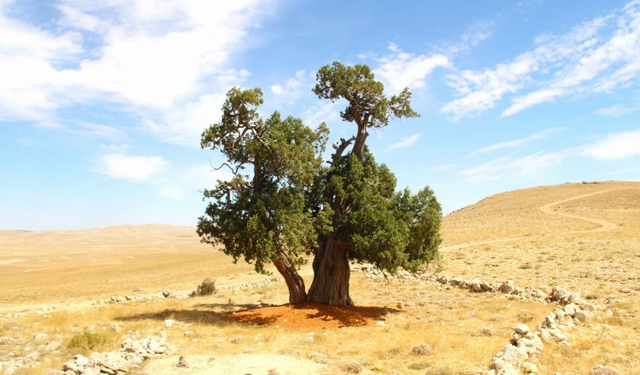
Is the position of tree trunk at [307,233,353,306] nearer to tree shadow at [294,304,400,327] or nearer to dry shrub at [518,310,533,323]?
tree shadow at [294,304,400,327]

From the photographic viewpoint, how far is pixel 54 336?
14805 mm

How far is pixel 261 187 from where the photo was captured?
1925 centimetres

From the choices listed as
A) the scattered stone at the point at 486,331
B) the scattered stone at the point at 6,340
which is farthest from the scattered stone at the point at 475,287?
the scattered stone at the point at 6,340

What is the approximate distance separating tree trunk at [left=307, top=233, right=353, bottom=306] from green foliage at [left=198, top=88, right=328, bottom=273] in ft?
4.20

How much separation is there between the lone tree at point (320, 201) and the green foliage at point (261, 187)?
43mm

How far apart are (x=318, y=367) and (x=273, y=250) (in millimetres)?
7107

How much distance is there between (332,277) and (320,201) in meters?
3.57

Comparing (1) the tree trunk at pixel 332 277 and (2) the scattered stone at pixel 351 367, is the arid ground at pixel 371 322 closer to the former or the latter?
(2) the scattered stone at pixel 351 367

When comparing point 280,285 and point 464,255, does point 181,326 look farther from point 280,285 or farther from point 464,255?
point 464,255

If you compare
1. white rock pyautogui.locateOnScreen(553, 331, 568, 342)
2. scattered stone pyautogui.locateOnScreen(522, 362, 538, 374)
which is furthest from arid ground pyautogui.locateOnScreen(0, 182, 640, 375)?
scattered stone pyautogui.locateOnScreen(522, 362, 538, 374)

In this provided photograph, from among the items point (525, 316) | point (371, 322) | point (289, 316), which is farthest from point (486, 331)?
point (289, 316)

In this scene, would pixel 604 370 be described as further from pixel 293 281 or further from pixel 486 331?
pixel 293 281

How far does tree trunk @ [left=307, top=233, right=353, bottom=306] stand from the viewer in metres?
Answer: 20.0

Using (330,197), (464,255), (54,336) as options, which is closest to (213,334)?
(54,336)
